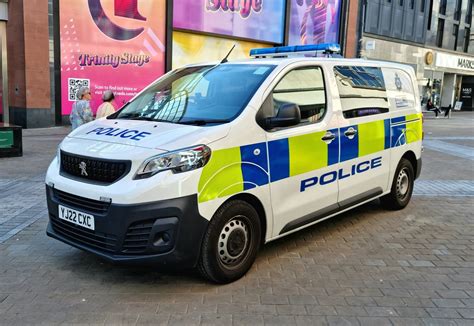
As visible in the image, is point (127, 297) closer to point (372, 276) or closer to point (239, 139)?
point (239, 139)

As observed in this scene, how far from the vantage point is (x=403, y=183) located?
20.7 ft

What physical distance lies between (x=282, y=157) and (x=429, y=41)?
121ft

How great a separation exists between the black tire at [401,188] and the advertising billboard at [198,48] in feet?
42.2

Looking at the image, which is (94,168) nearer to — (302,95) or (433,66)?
(302,95)

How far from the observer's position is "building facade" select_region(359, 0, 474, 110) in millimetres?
30891

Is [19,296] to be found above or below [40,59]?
below

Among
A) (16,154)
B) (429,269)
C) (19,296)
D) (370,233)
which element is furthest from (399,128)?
(16,154)

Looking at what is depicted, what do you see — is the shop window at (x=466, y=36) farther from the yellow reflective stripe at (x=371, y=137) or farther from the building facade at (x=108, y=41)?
the yellow reflective stripe at (x=371, y=137)

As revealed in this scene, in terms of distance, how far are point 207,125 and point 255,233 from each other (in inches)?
40.8

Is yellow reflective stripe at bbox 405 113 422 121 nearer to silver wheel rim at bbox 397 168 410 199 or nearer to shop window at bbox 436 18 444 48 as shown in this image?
silver wheel rim at bbox 397 168 410 199

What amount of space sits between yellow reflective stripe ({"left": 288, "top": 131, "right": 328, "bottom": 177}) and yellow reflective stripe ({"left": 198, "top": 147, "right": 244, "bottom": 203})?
0.69 meters

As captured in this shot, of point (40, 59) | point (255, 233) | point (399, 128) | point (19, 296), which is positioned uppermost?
point (40, 59)

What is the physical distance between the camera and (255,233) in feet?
13.1

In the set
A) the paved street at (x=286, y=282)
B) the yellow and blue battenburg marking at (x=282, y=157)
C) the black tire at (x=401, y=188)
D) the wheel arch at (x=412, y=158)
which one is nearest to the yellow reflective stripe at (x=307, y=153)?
the yellow and blue battenburg marking at (x=282, y=157)
